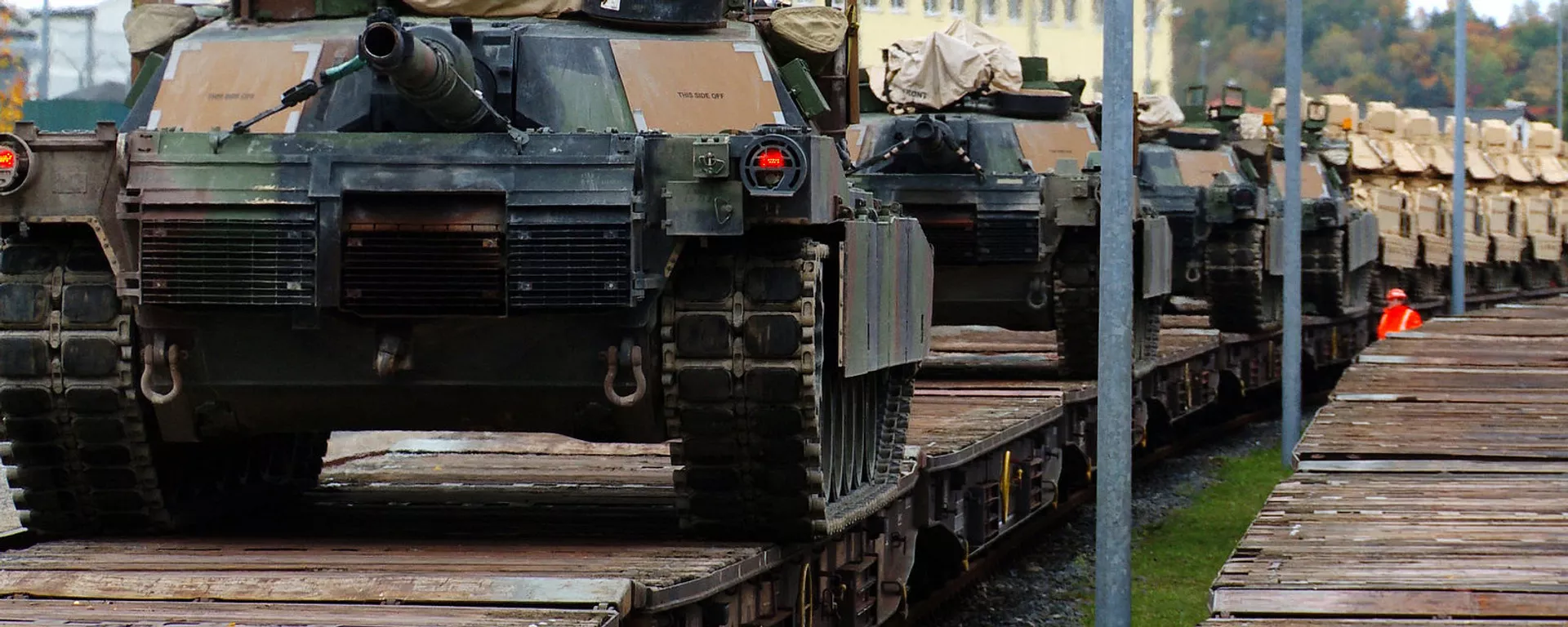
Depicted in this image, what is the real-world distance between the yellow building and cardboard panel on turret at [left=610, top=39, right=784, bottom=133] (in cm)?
2456

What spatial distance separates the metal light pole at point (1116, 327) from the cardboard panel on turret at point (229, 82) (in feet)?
10.1

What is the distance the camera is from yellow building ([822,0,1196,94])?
1463 inches

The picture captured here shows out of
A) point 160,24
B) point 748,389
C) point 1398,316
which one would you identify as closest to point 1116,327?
point 748,389

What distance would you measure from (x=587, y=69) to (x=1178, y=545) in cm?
745

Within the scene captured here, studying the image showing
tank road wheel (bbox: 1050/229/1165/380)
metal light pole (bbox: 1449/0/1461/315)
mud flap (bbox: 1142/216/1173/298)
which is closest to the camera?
tank road wheel (bbox: 1050/229/1165/380)

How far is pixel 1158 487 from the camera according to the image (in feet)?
63.3

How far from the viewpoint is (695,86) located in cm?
1004

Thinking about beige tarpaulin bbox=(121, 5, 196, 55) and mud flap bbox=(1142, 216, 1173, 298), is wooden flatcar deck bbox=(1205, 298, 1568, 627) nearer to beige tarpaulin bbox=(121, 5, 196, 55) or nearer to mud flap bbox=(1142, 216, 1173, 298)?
mud flap bbox=(1142, 216, 1173, 298)

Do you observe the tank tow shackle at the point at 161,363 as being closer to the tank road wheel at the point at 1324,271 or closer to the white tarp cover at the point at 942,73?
the white tarp cover at the point at 942,73

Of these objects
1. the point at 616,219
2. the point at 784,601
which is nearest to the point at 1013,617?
the point at 784,601

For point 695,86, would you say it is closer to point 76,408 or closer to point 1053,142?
point 76,408

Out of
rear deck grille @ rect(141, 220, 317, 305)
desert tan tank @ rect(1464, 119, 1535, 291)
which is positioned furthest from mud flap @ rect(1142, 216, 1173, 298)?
desert tan tank @ rect(1464, 119, 1535, 291)

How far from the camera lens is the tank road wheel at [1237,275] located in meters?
23.0

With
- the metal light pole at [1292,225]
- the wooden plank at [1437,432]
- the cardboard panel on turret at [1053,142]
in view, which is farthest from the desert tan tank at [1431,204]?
the wooden plank at [1437,432]
